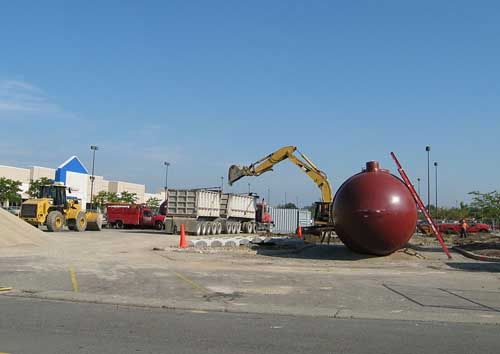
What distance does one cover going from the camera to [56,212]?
34.3 meters

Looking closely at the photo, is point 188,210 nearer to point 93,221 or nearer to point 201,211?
point 201,211

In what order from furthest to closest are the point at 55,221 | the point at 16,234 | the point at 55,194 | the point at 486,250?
the point at 55,194 → the point at 55,221 → the point at 486,250 → the point at 16,234

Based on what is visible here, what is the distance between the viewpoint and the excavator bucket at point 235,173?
3675 cm

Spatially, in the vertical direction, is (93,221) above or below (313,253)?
above

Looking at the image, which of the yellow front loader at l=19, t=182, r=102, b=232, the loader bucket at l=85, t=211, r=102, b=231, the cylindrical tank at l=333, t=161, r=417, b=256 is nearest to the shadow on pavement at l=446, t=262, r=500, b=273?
the cylindrical tank at l=333, t=161, r=417, b=256

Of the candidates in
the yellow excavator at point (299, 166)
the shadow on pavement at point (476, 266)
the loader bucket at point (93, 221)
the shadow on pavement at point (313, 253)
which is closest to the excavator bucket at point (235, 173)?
the yellow excavator at point (299, 166)

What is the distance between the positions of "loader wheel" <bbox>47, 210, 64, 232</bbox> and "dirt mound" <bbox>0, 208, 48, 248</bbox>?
790 cm

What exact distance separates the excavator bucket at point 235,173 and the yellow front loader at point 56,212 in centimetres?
1015

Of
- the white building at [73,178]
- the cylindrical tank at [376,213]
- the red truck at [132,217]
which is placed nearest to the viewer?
the cylindrical tank at [376,213]

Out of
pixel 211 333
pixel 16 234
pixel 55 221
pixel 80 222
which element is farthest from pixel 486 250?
pixel 80 222

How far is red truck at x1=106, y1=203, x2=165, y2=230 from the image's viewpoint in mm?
46656

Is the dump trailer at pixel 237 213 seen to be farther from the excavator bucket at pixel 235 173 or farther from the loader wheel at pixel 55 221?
the loader wheel at pixel 55 221

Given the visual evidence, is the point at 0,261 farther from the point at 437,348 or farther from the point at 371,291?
the point at 437,348

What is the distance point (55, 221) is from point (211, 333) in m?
28.3
